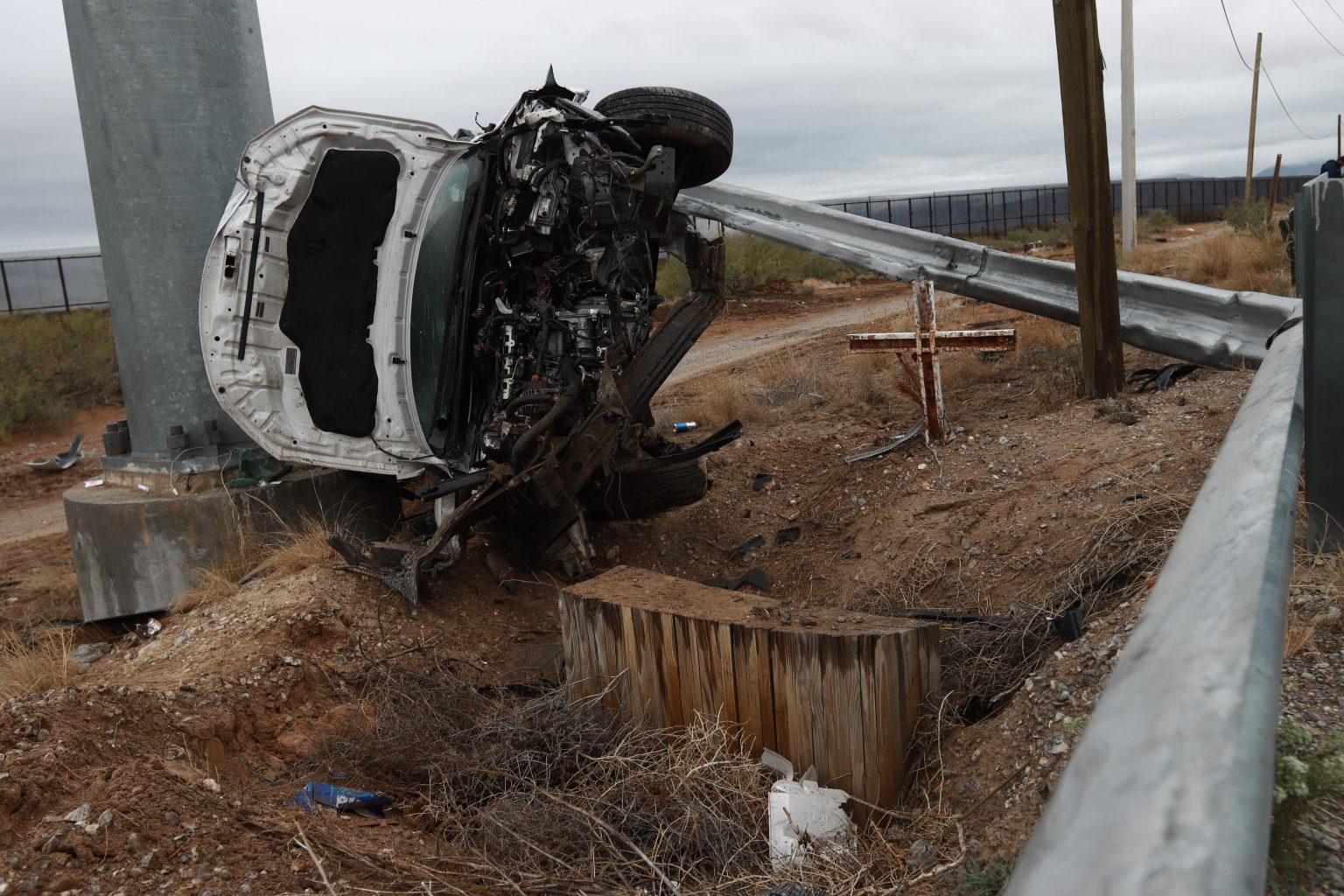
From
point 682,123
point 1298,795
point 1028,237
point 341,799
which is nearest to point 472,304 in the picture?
point 682,123

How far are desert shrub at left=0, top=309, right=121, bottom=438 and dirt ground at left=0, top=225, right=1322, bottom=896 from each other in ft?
21.9

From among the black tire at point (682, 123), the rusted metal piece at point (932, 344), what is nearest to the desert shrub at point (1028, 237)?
the rusted metal piece at point (932, 344)

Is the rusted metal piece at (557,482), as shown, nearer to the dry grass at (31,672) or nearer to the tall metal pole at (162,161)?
the dry grass at (31,672)

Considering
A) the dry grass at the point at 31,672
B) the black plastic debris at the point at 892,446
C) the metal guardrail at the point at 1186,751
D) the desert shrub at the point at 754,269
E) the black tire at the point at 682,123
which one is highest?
the black tire at the point at 682,123

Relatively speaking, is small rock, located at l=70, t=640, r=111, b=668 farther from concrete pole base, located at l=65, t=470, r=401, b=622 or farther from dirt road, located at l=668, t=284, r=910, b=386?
dirt road, located at l=668, t=284, r=910, b=386

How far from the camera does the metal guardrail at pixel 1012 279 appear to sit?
688cm

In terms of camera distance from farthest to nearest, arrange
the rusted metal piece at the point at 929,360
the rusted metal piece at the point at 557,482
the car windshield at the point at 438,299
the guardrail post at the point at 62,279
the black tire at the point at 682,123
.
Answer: the guardrail post at the point at 62,279, the rusted metal piece at the point at 929,360, the black tire at the point at 682,123, the car windshield at the point at 438,299, the rusted metal piece at the point at 557,482

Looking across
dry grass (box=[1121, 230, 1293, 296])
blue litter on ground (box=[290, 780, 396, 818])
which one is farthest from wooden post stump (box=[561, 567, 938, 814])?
dry grass (box=[1121, 230, 1293, 296])

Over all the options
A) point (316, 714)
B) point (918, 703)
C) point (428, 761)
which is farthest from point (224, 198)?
point (918, 703)

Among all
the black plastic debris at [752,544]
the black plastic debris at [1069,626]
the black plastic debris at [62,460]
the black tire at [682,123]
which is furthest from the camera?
the black plastic debris at [62,460]

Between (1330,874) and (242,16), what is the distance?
7419mm

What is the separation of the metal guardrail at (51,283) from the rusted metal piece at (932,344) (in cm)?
2615

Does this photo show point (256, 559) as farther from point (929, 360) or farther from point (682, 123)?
point (929, 360)

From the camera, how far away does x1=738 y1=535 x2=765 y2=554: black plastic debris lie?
23.0ft
